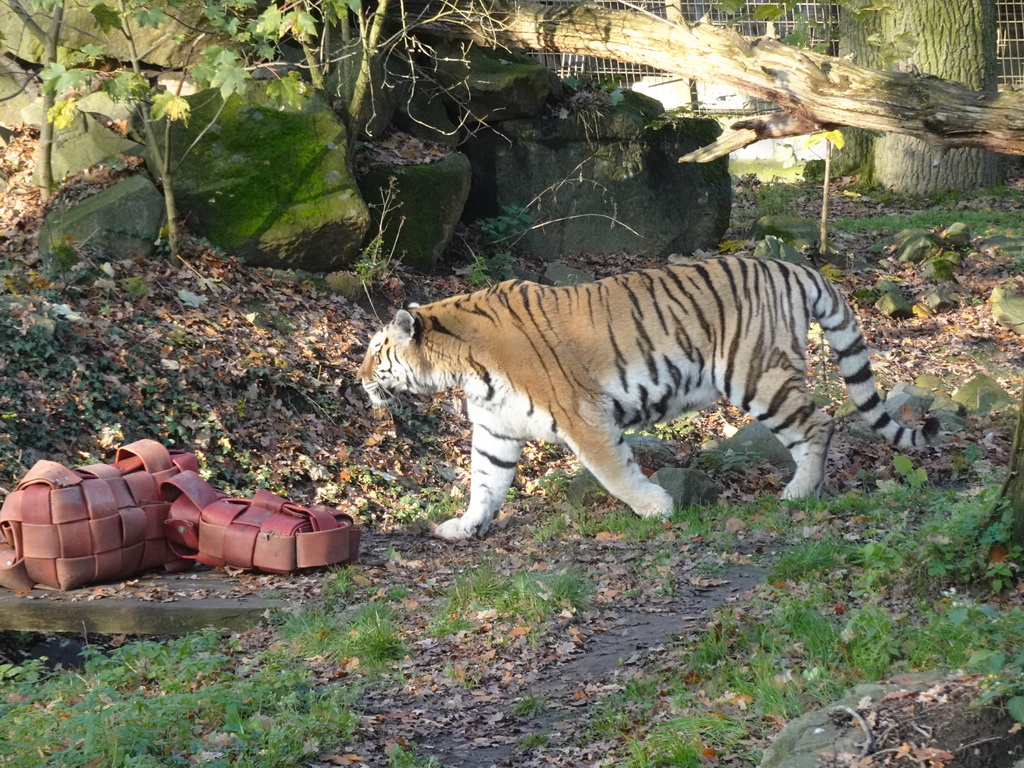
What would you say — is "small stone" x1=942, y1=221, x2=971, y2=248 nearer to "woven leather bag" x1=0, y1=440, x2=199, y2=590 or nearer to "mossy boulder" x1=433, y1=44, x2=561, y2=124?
"mossy boulder" x1=433, y1=44, x2=561, y2=124

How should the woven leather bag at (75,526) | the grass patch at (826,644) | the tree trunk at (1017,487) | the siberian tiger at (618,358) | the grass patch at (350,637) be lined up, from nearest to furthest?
1. the grass patch at (826,644)
2. the tree trunk at (1017,487)
3. the grass patch at (350,637)
4. the woven leather bag at (75,526)
5. the siberian tiger at (618,358)

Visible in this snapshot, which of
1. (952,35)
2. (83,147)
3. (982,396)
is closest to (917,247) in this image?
(952,35)

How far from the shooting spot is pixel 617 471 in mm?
6852

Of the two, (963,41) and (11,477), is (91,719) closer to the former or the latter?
(11,477)

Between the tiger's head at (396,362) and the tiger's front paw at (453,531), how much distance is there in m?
0.92

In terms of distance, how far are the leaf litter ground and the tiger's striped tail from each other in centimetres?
26

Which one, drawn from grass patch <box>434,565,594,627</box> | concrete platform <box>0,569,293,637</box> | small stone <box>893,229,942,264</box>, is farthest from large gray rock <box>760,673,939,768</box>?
small stone <box>893,229,942,264</box>

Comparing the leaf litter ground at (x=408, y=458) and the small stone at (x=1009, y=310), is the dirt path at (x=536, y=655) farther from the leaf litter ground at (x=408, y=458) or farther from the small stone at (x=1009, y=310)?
the small stone at (x=1009, y=310)

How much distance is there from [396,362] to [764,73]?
162 inches

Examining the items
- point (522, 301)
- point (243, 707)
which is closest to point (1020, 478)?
point (243, 707)

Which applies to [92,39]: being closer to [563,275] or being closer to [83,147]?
[83,147]

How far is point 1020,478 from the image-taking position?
4.01 meters

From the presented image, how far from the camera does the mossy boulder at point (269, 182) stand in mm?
9992

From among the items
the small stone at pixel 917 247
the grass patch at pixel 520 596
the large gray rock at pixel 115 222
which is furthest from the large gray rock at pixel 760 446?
the small stone at pixel 917 247
